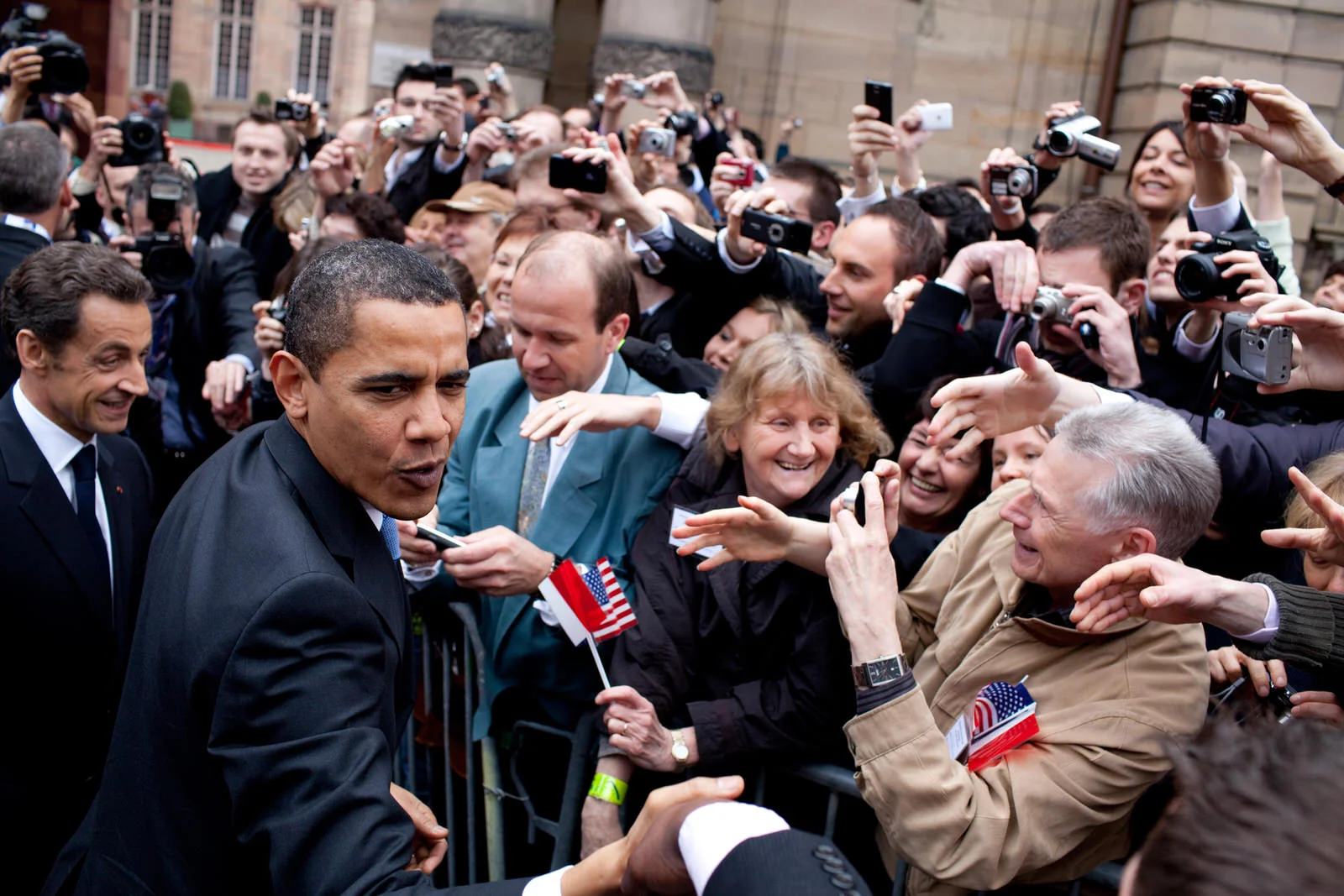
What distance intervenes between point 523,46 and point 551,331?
8294 mm

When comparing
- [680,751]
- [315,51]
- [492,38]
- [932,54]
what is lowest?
[680,751]

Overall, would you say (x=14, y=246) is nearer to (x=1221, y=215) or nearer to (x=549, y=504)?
(x=549, y=504)

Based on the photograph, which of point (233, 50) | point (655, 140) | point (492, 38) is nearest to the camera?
point (655, 140)

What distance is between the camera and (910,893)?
7.81 ft

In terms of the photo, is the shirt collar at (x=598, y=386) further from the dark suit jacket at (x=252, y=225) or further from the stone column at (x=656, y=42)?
the stone column at (x=656, y=42)

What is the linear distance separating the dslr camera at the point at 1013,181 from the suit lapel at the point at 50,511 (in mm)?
3314

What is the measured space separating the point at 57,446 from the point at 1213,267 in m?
3.20

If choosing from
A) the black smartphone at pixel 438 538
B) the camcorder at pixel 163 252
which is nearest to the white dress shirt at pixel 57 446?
the black smartphone at pixel 438 538

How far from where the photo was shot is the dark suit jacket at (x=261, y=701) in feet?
5.08

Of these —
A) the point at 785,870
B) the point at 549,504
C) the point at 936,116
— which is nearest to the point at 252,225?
the point at 936,116

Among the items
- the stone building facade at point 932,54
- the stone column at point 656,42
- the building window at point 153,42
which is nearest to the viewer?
the stone column at point 656,42

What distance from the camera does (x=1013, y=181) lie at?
4.11 m

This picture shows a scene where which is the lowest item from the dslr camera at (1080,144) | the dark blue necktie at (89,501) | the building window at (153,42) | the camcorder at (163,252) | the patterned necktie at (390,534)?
the dark blue necktie at (89,501)

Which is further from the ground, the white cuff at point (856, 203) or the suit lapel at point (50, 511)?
the white cuff at point (856, 203)
